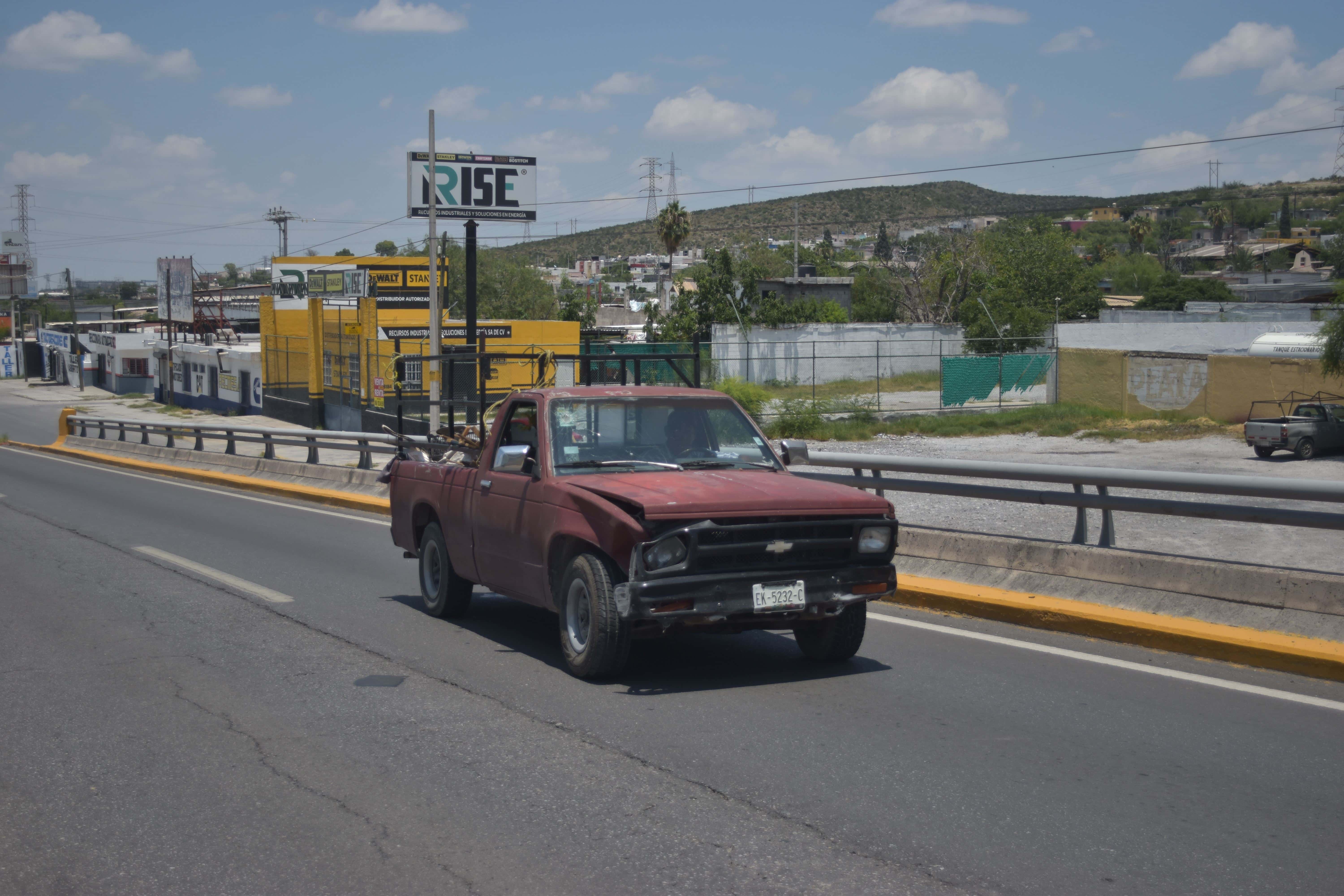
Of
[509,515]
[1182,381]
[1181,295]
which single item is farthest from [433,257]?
[1181,295]

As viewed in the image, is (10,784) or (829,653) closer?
(10,784)

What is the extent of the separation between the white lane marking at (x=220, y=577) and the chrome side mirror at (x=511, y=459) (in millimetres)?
3381

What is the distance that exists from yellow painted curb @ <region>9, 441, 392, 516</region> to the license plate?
437cm

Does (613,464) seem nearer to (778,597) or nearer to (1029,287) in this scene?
(778,597)

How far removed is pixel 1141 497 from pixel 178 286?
61.8 metres

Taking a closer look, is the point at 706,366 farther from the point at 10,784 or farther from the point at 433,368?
the point at 10,784

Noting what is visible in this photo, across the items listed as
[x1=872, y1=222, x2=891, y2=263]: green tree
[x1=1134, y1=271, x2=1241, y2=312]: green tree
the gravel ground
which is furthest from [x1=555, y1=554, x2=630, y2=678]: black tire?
[x1=872, y1=222, x2=891, y2=263]: green tree

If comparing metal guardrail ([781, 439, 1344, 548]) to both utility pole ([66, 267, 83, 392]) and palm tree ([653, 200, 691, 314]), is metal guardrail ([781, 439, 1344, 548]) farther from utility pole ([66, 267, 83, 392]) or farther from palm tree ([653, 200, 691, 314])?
utility pole ([66, 267, 83, 392])

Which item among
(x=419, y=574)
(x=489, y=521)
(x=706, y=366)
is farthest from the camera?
(x=706, y=366)

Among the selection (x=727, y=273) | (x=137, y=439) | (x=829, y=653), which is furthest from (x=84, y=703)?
(x=727, y=273)

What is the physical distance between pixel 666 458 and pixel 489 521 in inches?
52.9

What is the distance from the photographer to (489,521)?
7969mm

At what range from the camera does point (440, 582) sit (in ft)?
29.4

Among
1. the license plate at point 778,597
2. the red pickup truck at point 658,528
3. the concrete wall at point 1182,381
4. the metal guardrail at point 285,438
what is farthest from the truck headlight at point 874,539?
the concrete wall at point 1182,381
